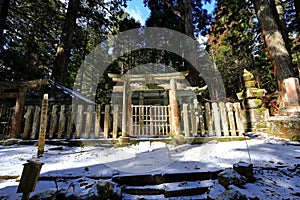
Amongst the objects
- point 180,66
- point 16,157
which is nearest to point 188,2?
point 180,66

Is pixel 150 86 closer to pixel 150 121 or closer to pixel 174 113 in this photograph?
pixel 174 113

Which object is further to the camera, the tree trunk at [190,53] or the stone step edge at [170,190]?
the tree trunk at [190,53]

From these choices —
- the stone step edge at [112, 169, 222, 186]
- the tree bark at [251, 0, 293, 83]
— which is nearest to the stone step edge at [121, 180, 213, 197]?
the stone step edge at [112, 169, 222, 186]

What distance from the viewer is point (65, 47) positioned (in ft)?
32.5

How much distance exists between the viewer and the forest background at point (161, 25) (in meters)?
7.36

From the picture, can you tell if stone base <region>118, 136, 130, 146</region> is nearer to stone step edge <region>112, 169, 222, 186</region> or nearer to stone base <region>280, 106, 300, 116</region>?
stone step edge <region>112, 169, 222, 186</region>

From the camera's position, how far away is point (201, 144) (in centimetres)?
515

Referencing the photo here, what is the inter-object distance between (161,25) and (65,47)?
8.37 m

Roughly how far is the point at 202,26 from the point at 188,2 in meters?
2.60

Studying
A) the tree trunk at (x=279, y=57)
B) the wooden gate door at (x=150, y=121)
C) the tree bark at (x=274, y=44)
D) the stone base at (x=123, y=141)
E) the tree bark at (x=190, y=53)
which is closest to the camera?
the stone base at (x=123, y=141)

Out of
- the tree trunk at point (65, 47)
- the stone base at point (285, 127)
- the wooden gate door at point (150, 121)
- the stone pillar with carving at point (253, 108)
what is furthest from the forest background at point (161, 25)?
the wooden gate door at point (150, 121)

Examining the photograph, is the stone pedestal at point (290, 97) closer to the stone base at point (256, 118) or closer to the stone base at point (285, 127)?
the stone base at point (285, 127)

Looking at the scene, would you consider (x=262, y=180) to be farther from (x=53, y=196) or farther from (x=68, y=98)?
(x=68, y=98)

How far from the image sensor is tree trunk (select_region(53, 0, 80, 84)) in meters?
9.70
